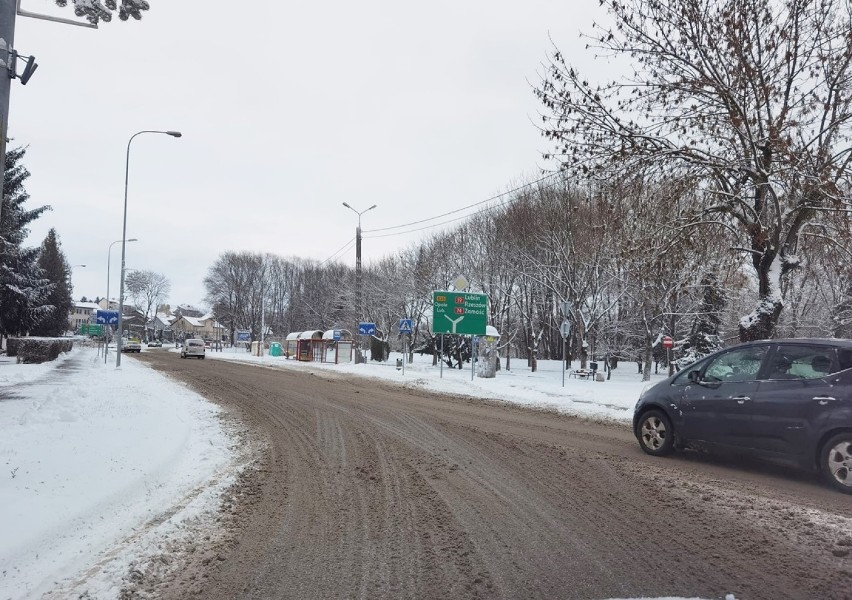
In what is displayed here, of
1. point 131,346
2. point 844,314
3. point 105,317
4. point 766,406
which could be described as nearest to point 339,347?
point 105,317

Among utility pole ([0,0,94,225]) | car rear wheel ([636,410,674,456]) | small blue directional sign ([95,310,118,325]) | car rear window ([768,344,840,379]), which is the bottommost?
car rear wheel ([636,410,674,456])

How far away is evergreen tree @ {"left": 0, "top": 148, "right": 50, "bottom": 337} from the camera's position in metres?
29.2

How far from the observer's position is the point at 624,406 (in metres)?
13.8

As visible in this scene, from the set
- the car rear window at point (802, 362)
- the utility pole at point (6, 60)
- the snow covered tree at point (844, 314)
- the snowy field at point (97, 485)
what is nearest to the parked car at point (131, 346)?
the snowy field at point (97, 485)

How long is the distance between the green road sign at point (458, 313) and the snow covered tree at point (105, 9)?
61.2ft

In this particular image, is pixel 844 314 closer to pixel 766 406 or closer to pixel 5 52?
pixel 766 406

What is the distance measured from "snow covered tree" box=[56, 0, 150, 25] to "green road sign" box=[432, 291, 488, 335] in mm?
18666

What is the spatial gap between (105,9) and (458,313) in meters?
19.4

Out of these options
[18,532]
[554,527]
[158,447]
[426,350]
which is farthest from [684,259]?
[426,350]

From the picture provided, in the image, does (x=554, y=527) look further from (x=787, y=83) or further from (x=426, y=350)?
(x=426, y=350)

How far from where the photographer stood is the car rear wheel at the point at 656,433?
7.46 m

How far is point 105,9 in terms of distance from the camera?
16.8 ft

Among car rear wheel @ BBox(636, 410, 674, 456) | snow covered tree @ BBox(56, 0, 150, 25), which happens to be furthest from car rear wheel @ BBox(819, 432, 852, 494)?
snow covered tree @ BBox(56, 0, 150, 25)

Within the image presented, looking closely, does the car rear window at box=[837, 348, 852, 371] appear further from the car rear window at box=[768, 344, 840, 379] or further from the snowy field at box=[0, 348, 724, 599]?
the snowy field at box=[0, 348, 724, 599]
